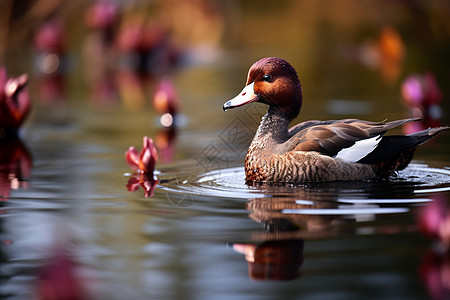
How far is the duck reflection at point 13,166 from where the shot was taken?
17.5 ft

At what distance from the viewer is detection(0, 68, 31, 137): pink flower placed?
24.1ft

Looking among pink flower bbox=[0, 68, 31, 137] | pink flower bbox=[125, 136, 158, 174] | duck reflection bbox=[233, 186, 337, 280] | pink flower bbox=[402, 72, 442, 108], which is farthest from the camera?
pink flower bbox=[402, 72, 442, 108]

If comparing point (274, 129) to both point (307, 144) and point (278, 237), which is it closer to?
point (307, 144)

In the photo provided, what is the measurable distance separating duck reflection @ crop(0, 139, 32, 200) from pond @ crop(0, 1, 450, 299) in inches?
1.0

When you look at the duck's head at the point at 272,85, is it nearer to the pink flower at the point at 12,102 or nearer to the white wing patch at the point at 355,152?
the white wing patch at the point at 355,152

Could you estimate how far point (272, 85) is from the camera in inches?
218

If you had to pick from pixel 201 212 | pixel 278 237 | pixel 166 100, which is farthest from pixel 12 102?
pixel 278 237

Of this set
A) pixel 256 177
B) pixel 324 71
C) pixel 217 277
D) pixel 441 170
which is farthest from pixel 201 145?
pixel 324 71

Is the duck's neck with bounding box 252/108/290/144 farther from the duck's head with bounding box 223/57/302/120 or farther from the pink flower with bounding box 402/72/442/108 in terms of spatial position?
the pink flower with bounding box 402/72/442/108

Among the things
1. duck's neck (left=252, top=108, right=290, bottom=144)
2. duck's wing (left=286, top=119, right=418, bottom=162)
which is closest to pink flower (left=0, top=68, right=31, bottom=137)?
duck's neck (left=252, top=108, right=290, bottom=144)

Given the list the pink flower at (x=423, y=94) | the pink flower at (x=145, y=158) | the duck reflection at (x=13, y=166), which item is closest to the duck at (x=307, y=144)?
the pink flower at (x=145, y=158)

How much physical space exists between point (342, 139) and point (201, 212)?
1.36 meters

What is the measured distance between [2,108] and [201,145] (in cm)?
197

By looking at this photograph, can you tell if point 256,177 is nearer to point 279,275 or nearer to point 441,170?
point 441,170
